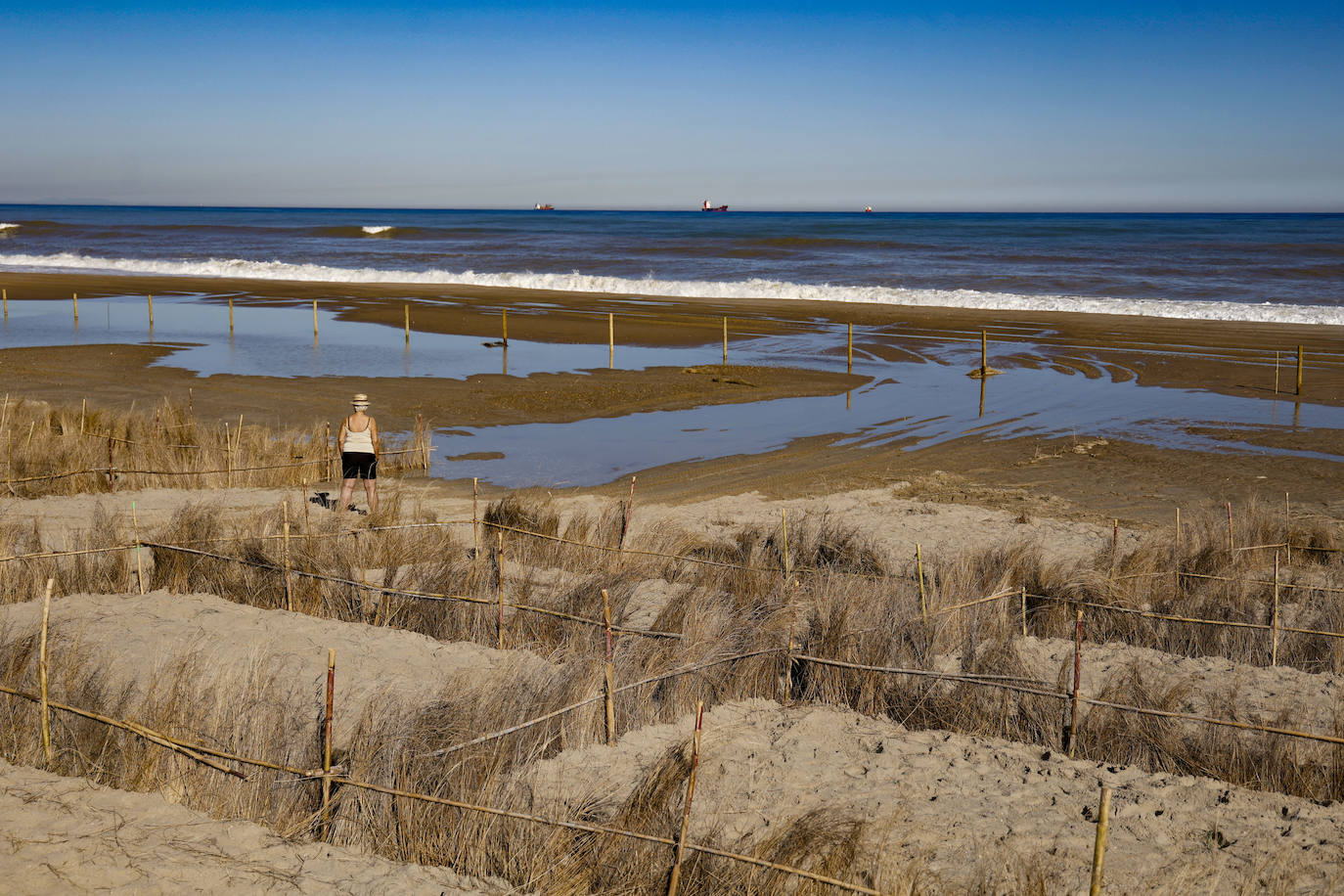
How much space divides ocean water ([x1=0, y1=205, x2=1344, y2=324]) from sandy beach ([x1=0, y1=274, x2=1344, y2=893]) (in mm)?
27748

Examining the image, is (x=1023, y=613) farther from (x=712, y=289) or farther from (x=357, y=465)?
(x=712, y=289)

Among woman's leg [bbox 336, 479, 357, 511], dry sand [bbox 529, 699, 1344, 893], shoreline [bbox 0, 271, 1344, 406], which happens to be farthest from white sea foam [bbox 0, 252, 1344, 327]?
dry sand [bbox 529, 699, 1344, 893]

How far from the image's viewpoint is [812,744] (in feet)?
21.8

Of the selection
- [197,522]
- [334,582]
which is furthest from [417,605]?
[197,522]

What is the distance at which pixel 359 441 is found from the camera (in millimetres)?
11531

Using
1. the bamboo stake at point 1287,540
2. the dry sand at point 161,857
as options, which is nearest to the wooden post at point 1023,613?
the bamboo stake at point 1287,540

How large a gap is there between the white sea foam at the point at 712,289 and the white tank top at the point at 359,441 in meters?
29.8

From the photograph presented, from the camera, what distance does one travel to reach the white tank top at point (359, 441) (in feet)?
37.8

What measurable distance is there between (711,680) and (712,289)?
39.6 m

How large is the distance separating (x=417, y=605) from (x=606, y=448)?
301 inches

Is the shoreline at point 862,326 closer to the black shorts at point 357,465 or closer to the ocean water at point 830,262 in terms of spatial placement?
the ocean water at point 830,262

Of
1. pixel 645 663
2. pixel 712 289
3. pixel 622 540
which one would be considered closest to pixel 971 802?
pixel 645 663

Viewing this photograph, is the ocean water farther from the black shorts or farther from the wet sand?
the black shorts

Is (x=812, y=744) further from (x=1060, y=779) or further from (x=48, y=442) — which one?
(x=48, y=442)
